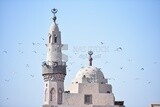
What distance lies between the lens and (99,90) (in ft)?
121

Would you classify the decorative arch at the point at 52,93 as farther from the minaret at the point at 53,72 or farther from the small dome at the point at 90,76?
the small dome at the point at 90,76

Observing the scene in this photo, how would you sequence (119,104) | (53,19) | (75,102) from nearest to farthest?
1. (75,102)
2. (119,104)
3. (53,19)

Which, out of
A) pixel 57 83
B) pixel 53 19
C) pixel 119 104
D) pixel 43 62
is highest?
pixel 53 19

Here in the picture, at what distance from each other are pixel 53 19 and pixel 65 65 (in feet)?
19.5

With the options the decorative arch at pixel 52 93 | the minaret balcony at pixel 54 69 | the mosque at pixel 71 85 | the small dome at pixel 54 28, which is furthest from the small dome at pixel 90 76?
the small dome at pixel 54 28

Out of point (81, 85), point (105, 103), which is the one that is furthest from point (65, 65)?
point (105, 103)

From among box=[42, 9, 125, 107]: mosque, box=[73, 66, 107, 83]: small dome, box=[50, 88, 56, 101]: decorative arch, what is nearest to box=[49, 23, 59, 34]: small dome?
box=[42, 9, 125, 107]: mosque

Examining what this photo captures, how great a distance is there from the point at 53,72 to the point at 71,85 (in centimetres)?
275

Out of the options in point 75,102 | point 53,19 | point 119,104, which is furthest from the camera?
point 53,19

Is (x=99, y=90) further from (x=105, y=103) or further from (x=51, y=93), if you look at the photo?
(x=51, y=93)

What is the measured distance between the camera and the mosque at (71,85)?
120 ft

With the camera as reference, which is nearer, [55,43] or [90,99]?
[90,99]

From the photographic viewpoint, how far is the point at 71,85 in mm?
38281

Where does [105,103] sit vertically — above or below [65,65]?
below
